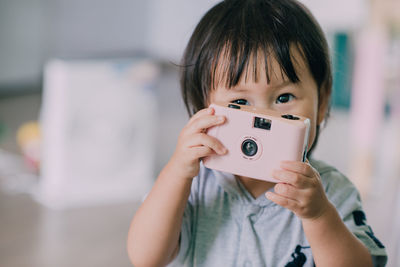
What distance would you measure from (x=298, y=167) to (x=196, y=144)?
99 mm

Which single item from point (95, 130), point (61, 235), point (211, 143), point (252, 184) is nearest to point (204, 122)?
point (211, 143)

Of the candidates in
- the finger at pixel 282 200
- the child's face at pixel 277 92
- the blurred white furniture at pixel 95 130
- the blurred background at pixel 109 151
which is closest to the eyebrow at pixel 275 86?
the child's face at pixel 277 92

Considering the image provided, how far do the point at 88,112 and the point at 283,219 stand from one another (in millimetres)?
1353

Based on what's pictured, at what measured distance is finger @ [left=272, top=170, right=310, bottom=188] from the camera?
50 centimetres

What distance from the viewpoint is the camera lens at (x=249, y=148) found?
516 millimetres

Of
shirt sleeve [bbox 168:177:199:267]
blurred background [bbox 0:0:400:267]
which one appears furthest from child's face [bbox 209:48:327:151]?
blurred background [bbox 0:0:400:267]

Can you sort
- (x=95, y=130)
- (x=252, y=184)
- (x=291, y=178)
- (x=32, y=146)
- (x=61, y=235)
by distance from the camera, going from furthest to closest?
1. (x=32, y=146)
2. (x=95, y=130)
3. (x=61, y=235)
4. (x=252, y=184)
5. (x=291, y=178)

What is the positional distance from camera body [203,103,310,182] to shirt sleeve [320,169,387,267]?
110 millimetres

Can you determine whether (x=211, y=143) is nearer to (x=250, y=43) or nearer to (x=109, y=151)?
(x=250, y=43)

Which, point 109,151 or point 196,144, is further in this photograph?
point 109,151

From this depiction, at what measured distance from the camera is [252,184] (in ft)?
2.00

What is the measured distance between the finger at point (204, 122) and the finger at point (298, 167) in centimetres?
Result: 7

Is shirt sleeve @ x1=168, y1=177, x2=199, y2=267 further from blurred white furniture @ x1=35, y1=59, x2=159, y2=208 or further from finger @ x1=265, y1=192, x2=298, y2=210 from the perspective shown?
blurred white furniture @ x1=35, y1=59, x2=159, y2=208

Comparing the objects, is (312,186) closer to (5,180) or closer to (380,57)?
(380,57)
